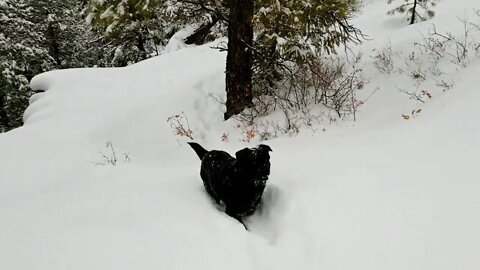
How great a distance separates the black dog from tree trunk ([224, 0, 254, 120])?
280 cm

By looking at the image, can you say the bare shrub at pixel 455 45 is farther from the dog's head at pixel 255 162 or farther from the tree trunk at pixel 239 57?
the dog's head at pixel 255 162

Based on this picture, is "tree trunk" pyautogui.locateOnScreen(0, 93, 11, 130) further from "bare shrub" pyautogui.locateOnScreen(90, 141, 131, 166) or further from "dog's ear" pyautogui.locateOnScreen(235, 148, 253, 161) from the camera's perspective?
"dog's ear" pyautogui.locateOnScreen(235, 148, 253, 161)

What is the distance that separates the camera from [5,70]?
15.8 m

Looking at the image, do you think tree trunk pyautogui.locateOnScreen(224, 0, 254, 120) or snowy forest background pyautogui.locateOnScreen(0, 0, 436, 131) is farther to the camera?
snowy forest background pyautogui.locateOnScreen(0, 0, 436, 131)

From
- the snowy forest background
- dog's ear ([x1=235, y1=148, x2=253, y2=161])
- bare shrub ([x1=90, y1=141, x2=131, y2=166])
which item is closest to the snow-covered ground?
bare shrub ([x1=90, y1=141, x2=131, y2=166])

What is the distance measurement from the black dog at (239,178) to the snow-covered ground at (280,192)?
197 mm

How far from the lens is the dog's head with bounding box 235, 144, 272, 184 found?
403 centimetres

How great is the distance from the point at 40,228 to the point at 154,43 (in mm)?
16066

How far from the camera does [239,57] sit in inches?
278

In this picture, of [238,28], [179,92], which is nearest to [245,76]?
[238,28]

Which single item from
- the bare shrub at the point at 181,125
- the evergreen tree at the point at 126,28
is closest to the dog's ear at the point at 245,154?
the bare shrub at the point at 181,125

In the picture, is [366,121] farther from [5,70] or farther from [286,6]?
[5,70]

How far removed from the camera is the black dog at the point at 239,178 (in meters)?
4.06

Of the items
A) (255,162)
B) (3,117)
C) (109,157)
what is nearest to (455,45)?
Result: (255,162)
